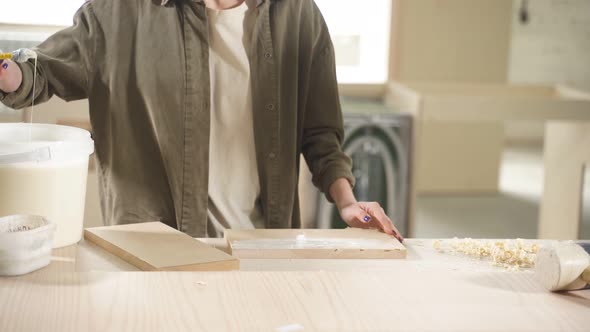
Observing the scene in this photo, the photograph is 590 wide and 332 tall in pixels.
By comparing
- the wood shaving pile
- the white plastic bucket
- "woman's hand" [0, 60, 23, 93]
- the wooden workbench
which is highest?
"woman's hand" [0, 60, 23, 93]

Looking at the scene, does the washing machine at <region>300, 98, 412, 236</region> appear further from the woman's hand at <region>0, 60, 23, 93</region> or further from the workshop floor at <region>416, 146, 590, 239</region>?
the woman's hand at <region>0, 60, 23, 93</region>

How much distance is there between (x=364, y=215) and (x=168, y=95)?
541 millimetres

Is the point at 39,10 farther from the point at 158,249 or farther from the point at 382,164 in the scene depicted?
the point at 158,249

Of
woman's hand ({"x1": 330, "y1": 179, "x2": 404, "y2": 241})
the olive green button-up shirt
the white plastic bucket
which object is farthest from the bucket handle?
woman's hand ({"x1": 330, "y1": 179, "x2": 404, "y2": 241})

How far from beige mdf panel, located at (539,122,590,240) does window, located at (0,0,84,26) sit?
8.75 ft

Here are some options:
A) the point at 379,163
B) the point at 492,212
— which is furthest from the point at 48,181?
the point at 492,212

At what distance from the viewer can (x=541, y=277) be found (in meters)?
1.23

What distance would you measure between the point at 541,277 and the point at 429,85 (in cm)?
347

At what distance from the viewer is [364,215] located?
163cm

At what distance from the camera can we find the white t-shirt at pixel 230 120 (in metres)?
1.81

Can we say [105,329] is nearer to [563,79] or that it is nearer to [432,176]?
[432,176]

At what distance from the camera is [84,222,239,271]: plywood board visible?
49.8 inches

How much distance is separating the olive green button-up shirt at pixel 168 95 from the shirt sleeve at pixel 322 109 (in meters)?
0.01

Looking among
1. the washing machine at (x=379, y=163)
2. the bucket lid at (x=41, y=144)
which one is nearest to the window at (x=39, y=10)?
the washing machine at (x=379, y=163)
